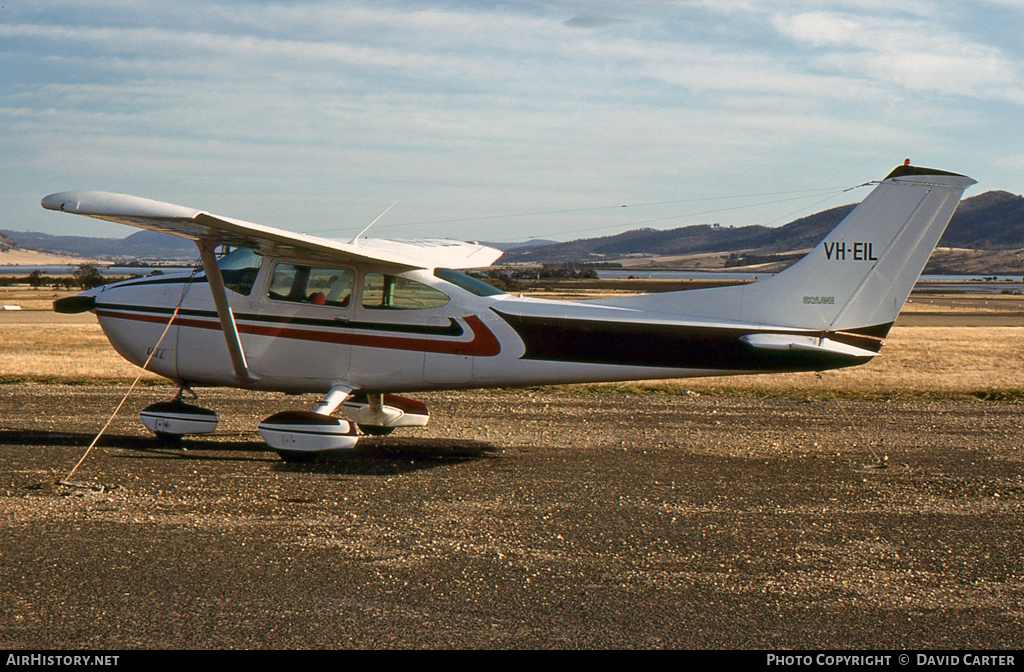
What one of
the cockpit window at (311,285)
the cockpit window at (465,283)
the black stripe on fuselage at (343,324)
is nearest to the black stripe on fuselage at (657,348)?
the cockpit window at (465,283)

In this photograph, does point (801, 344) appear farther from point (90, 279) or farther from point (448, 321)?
point (90, 279)

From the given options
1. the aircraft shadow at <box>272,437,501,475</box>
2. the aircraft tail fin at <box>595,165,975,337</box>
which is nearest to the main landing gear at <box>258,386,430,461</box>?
the aircraft shadow at <box>272,437,501,475</box>

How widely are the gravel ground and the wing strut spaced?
1.03 metres

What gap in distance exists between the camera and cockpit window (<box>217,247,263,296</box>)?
10.1 m

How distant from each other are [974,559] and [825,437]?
4796 millimetres

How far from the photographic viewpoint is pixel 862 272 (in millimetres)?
9344

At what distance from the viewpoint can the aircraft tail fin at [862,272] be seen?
9148 millimetres

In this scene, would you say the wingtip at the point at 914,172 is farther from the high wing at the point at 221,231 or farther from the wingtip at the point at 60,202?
the wingtip at the point at 60,202

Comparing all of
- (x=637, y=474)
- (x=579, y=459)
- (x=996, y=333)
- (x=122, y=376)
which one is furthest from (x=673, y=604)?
(x=996, y=333)

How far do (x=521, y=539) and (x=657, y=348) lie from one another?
3.39m

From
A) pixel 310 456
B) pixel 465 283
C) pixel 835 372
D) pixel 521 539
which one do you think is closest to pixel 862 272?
pixel 465 283

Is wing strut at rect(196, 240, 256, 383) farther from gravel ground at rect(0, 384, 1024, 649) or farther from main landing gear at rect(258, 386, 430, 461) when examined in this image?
gravel ground at rect(0, 384, 1024, 649)

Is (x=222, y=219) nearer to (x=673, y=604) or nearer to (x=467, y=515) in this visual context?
(x=467, y=515)

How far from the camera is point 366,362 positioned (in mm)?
9875
